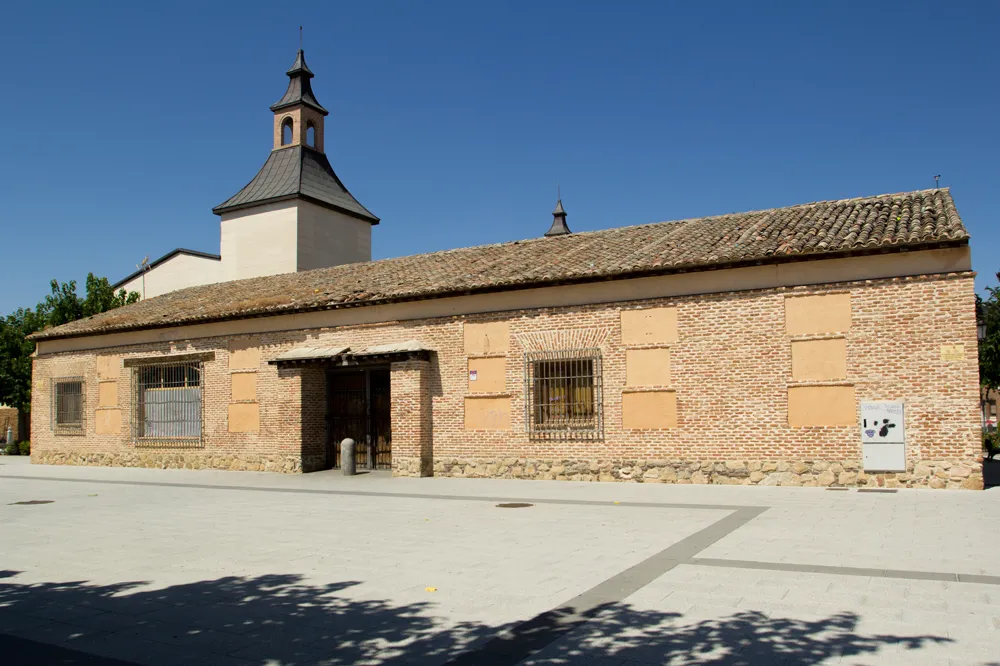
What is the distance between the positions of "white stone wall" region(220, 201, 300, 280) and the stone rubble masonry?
12.4 m

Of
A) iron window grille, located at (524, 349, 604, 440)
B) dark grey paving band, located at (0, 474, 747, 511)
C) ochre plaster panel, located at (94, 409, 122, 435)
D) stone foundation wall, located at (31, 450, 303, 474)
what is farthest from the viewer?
ochre plaster panel, located at (94, 409, 122, 435)

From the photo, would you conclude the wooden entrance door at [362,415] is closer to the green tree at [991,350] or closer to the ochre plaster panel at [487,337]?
the ochre plaster panel at [487,337]

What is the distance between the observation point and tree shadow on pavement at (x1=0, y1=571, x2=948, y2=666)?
457 centimetres

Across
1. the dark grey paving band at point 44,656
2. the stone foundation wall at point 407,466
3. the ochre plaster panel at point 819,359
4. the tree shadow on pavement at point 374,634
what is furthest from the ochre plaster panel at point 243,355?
the dark grey paving band at point 44,656

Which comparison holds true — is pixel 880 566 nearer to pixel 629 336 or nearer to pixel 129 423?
pixel 629 336

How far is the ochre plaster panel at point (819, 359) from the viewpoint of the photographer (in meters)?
13.2

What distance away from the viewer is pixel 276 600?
5.98 m

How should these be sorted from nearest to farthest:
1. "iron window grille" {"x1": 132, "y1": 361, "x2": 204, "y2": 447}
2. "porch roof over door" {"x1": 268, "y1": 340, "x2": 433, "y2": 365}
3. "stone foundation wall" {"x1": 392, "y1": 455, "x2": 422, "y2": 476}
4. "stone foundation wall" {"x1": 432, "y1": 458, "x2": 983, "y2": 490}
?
"stone foundation wall" {"x1": 432, "y1": 458, "x2": 983, "y2": 490} → "stone foundation wall" {"x1": 392, "y1": 455, "x2": 422, "y2": 476} → "porch roof over door" {"x1": 268, "y1": 340, "x2": 433, "y2": 365} → "iron window grille" {"x1": 132, "y1": 361, "x2": 204, "y2": 447}

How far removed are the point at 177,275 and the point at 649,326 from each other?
26738mm

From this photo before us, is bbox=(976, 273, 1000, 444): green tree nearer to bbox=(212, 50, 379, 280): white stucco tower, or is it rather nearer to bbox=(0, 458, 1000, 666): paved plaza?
bbox=(0, 458, 1000, 666): paved plaza

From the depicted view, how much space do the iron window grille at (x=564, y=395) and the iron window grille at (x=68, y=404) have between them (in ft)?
48.6

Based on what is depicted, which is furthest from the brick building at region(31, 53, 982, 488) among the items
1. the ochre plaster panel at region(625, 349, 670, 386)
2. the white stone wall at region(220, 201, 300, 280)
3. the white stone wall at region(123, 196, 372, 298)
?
the white stone wall at region(123, 196, 372, 298)

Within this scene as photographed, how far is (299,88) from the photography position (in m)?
32.3

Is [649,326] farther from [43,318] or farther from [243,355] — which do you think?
[43,318]
